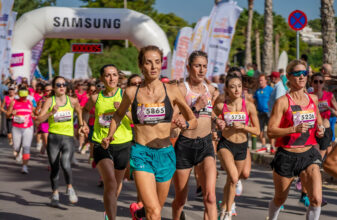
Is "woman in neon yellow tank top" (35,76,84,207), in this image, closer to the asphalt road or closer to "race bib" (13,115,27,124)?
the asphalt road

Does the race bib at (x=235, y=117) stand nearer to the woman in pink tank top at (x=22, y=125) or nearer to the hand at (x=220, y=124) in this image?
the hand at (x=220, y=124)

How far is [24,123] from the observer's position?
11.5m

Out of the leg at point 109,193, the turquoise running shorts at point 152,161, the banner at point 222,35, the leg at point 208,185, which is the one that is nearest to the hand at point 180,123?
the turquoise running shorts at point 152,161

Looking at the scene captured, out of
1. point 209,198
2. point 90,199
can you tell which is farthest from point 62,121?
point 209,198

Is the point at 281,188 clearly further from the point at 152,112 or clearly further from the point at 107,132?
the point at 107,132

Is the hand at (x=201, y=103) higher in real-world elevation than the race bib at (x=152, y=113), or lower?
higher

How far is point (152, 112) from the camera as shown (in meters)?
4.78

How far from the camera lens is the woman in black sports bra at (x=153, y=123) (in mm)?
4750

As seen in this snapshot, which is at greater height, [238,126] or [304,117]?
[304,117]

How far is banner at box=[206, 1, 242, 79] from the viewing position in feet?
49.3

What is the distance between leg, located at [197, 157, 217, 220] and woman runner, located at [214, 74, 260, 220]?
0.75 meters

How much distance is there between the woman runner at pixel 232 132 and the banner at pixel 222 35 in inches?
321

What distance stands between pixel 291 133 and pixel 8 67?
14.2 metres

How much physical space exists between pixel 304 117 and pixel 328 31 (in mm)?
9257
